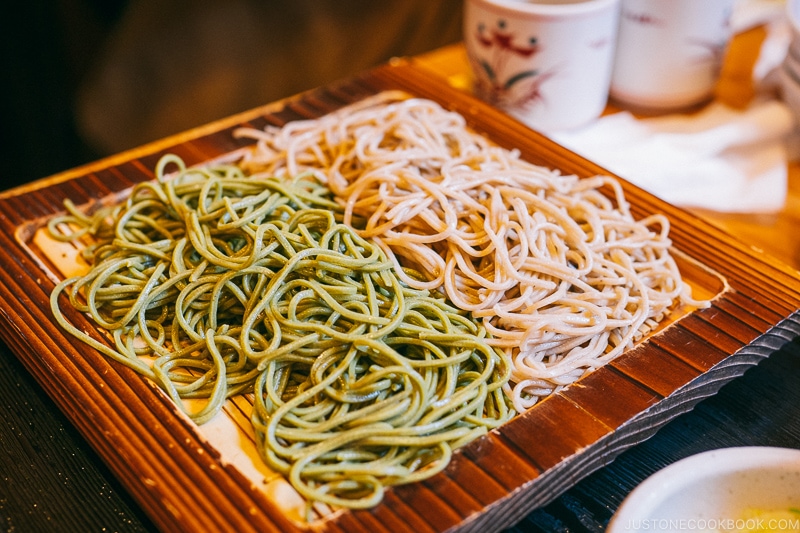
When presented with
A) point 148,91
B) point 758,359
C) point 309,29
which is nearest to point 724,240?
point 758,359

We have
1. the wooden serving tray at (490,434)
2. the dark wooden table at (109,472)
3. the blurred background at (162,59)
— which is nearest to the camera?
the wooden serving tray at (490,434)

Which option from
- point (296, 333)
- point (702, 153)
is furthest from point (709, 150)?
point (296, 333)

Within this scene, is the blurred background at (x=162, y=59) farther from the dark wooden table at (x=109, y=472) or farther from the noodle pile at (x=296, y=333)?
the dark wooden table at (x=109, y=472)

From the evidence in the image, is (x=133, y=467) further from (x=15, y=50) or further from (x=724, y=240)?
(x=15, y=50)

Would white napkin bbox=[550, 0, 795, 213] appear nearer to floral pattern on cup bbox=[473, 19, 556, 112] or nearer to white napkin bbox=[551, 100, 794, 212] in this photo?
white napkin bbox=[551, 100, 794, 212]

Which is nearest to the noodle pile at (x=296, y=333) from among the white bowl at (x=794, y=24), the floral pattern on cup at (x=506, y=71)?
the floral pattern on cup at (x=506, y=71)
